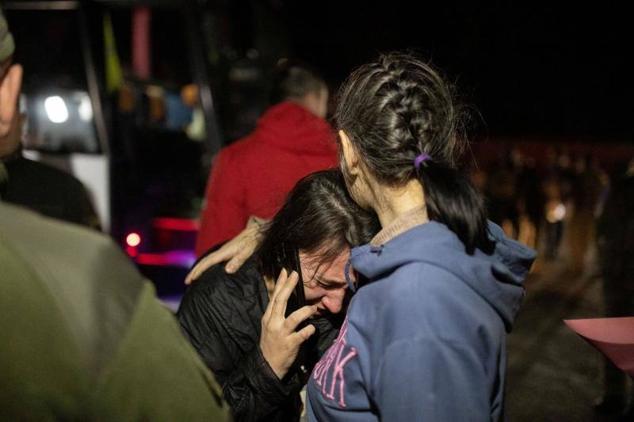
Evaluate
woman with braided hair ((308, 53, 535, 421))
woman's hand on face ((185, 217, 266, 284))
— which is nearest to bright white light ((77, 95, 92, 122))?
woman's hand on face ((185, 217, 266, 284))

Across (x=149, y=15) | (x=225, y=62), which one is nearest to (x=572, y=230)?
(x=225, y=62)

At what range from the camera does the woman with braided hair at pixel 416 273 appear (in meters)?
1.22

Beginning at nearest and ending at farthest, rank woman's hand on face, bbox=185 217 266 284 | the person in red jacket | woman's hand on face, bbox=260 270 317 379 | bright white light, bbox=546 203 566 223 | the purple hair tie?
the purple hair tie → woman's hand on face, bbox=260 270 317 379 → woman's hand on face, bbox=185 217 266 284 → the person in red jacket → bright white light, bbox=546 203 566 223

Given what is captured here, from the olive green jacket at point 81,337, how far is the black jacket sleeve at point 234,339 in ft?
3.39

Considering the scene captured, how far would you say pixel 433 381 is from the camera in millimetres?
1202

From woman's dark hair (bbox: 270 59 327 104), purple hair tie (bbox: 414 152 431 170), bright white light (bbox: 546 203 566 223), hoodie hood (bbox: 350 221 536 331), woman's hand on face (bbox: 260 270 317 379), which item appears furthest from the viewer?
bright white light (bbox: 546 203 566 223)

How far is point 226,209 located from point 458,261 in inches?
83.2

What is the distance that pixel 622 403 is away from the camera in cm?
425

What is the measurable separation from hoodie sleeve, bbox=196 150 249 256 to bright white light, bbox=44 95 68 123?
1778mm

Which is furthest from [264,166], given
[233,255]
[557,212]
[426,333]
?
[557,212]

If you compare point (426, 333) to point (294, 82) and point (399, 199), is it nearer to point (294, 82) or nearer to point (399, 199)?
point (399, 199)

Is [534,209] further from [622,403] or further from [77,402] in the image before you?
[77,402]

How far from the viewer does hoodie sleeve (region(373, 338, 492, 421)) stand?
1204 millimetres

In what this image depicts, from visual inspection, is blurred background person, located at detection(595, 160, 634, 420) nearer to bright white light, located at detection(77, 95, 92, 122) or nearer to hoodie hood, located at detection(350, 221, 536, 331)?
hoodie hood, located at detection(350, 221, 536, 331)
